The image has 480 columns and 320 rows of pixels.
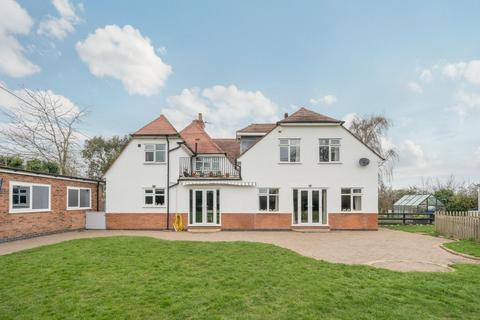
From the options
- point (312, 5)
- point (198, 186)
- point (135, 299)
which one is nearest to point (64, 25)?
point (198, 186)

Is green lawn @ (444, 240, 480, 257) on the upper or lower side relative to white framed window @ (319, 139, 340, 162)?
lower

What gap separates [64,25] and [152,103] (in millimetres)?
9037

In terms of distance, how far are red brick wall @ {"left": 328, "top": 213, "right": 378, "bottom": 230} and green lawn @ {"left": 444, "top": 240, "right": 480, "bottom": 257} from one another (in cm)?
640

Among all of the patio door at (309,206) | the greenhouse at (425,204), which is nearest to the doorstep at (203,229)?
the patio door at (309,206)

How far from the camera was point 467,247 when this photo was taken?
13305mm

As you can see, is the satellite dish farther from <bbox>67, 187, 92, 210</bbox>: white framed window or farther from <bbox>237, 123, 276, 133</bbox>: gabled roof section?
<bbox>67, 187, 92, 210</bbox>: white framed window

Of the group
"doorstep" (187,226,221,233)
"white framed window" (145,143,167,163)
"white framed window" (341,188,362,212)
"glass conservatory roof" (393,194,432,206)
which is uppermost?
"white framed window" (145,143,167,163)

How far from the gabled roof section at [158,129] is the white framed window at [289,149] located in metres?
7.80

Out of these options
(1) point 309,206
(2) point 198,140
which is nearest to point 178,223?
(2) point 198,140

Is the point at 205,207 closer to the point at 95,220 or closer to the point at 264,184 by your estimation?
the point at 264,184

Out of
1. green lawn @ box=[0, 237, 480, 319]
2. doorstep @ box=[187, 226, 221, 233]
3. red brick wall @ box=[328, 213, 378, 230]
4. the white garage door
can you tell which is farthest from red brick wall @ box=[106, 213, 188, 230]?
green lawn @ box=[0, 237, 480, 319]

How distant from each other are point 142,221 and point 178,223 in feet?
8.82

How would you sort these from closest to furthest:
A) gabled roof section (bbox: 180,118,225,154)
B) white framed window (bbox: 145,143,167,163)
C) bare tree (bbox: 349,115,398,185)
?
white framed window (bbox: 145,143,167,163) → gabled roof section (bbox: 180,118,225,154) → bare tree (bbox: 349,115,398,185)

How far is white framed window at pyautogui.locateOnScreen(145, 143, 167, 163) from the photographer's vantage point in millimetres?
22266
